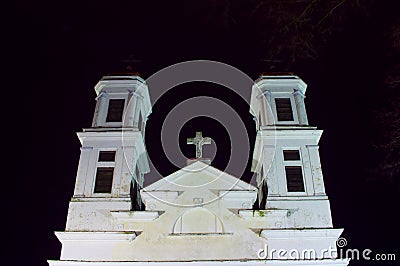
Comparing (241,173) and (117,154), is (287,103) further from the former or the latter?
(117,154)

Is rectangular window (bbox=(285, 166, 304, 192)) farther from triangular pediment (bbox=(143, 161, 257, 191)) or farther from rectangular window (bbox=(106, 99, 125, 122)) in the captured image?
rectangular window (bbox=(106, 99, 125, 122))

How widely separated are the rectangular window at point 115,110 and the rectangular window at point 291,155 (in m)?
6.75

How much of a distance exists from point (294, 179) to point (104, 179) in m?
7.11

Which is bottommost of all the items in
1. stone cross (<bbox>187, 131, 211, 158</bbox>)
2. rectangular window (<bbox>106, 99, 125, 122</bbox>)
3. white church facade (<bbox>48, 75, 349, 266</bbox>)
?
white church facade (<bbox>48, 75, 349, 266</bbox>)

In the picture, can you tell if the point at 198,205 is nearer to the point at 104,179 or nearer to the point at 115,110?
the point at 104,179

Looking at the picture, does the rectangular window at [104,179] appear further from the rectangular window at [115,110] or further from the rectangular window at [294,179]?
the rectangular window at [294,179]

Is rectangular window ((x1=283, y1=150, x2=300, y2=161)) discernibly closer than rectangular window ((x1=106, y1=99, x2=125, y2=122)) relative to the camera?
Yes

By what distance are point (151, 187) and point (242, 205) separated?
3.39 meters

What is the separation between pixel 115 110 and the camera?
72.1ft

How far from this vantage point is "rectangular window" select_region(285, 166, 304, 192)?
19.7 metres

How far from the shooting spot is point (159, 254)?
18.1 meters

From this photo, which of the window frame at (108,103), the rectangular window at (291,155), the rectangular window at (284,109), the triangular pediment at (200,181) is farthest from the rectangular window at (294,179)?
→ the window frame at (108,103)

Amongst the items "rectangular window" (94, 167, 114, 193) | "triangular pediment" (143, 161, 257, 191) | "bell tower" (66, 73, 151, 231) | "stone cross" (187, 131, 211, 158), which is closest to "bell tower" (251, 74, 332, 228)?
"triangular pediment" (143, 161, 257, 191)

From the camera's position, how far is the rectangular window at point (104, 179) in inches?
776
